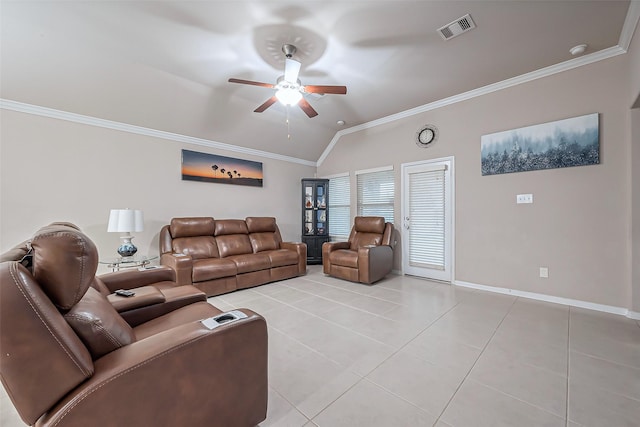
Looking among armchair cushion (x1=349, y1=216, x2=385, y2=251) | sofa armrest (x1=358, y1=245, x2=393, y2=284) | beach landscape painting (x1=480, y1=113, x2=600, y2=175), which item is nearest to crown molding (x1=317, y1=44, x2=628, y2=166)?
beach landscape painting (x1=480, y1=113, x2=600, y2=175)

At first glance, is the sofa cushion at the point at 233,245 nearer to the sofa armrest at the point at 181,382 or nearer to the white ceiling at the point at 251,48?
the white ceiling at the point at 251,48

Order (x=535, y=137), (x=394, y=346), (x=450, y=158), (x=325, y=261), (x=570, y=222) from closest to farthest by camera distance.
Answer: (x=394, y=346)
(x=570, y=222)
(x=535, y=137)
(x=450, y=158)
(x=325, y=261)

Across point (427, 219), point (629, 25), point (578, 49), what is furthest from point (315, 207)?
point (629, 25)

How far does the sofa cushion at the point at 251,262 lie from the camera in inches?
152

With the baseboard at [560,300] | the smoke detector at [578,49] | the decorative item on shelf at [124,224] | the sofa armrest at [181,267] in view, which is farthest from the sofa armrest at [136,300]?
the smoke detector at [578,49]

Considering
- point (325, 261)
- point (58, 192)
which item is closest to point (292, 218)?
point (325, 261)

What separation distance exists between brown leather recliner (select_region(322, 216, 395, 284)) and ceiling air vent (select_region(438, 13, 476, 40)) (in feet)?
9.29

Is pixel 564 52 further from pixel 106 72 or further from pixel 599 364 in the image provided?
pixel 106 72

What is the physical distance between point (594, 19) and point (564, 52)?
1.73ft

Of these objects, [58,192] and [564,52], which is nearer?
[564,52]

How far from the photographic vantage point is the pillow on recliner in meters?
1.00

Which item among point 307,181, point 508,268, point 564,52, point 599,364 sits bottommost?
point 599,364

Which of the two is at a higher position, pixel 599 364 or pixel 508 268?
pixel 508 268

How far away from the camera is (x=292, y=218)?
611cm
